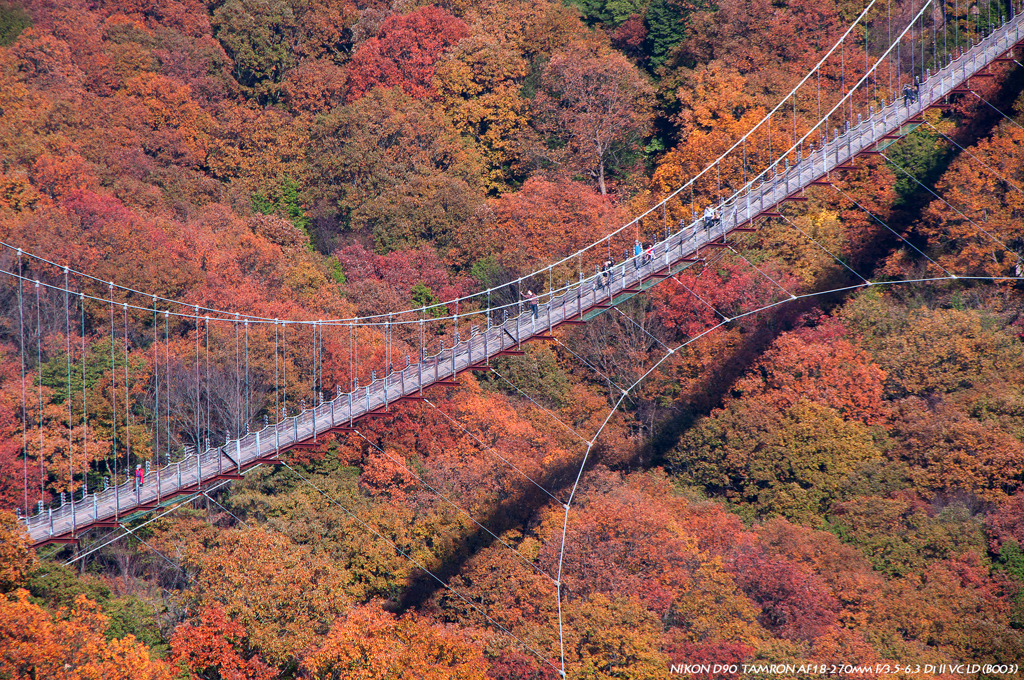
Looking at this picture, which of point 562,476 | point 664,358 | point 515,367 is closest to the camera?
point 562,476

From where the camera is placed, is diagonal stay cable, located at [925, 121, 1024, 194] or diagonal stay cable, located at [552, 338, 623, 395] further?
diagonal stay cable, located at [925, 121, 1024, 194]

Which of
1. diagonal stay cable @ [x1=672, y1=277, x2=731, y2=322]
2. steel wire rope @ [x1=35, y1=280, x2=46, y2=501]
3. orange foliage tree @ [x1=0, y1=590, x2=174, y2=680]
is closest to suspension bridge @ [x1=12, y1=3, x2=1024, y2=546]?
steel wire rope @ [x1=35, y1=280, x2=46, y2=501]

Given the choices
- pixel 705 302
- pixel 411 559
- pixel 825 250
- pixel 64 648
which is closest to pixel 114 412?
pixel 411 559

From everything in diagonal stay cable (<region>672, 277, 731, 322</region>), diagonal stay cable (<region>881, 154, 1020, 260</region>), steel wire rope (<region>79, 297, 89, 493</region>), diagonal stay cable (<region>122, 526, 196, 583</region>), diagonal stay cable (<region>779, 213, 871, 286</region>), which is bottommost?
diagonal stay cable (<region>122, 526, 196, 583</region>)

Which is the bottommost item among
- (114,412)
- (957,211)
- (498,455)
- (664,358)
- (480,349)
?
(498,455)

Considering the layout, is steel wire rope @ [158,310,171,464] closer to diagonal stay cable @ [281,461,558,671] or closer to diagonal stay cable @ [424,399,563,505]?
diagonal stay cable @ [281,461,558,671]

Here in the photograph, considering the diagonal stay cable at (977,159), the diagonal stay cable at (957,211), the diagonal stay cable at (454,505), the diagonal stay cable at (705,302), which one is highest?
the diagonal stay cable at (977,159)

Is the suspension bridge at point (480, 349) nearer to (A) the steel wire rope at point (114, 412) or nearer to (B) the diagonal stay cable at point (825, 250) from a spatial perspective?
(A) the steel wire rope at point (114, 412)

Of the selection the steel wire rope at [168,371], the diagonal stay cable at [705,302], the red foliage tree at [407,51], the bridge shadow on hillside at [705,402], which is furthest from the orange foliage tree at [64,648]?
the red foliage tree at [407,51]

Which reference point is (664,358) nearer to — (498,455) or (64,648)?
(498,455)
